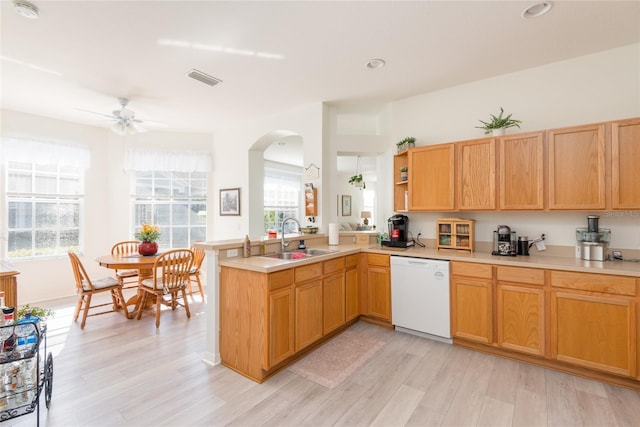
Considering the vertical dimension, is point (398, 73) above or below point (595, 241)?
above

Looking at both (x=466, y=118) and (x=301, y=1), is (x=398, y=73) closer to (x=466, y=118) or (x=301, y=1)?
(x=466, y=118)

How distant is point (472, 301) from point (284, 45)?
290 cm

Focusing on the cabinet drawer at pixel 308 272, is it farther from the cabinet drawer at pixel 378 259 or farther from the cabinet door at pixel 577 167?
the cabinet door at pixel 577 167

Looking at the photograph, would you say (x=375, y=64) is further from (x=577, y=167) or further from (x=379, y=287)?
(x=379, y=287)

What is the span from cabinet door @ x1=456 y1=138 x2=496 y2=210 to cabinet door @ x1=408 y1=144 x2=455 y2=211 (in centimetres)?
9

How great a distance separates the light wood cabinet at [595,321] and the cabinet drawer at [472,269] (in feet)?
1.55

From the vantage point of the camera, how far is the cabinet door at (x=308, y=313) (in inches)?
102

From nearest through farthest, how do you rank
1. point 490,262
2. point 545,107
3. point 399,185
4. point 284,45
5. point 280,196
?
point 284,45 → point 490,262 → point 545,107 → point 399,185 → point 280,196

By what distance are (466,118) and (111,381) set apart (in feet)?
14.0

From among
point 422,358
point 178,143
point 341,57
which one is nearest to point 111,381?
point 422,358

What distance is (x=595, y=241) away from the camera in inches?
103

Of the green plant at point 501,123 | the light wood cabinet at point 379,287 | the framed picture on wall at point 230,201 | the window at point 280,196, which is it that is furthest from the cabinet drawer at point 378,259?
the window at point 280,196

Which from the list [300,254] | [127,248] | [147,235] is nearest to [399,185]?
[300,254]

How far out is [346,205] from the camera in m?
9.73
